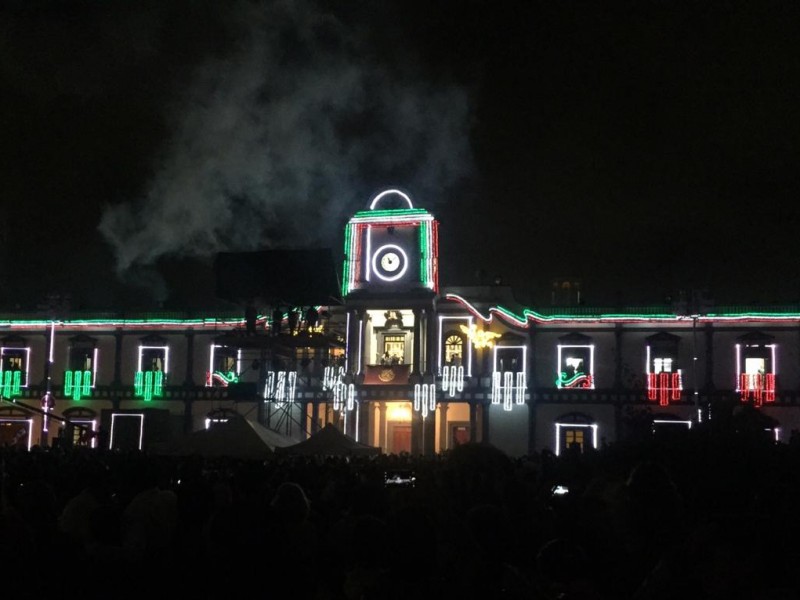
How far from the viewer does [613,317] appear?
42.3 metres

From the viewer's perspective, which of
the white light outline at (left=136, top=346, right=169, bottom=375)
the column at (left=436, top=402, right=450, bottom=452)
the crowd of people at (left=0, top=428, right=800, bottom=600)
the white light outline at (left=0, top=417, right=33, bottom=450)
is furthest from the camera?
the white light outline at (left=136, top=346, right=169, bottom=375)

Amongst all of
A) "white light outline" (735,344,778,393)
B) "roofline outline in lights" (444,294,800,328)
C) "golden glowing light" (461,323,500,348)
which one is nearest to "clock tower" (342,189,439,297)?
"roofline outline in lights" (444,294,800,328)

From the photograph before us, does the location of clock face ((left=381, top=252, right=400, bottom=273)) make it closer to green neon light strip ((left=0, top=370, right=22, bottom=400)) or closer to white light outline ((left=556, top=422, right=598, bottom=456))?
white light outline ((left=556, top=422, right=598, bottom=456))

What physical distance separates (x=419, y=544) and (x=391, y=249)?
120 ft

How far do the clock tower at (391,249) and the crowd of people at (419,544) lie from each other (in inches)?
1151

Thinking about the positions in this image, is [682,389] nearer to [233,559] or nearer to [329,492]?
[329,492]

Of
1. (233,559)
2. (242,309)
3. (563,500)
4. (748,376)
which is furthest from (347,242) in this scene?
(233,559)

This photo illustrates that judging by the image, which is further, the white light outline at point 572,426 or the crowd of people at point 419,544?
the white light outline at point 572,426

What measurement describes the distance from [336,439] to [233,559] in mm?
18842

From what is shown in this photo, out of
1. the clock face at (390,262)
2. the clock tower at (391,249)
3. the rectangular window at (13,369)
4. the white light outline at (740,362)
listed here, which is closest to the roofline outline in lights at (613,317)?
the white light outline at (740,362)

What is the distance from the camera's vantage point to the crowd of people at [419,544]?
16.3 feet

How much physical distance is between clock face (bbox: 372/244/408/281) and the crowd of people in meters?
29.6

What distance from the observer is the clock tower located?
41.5 m

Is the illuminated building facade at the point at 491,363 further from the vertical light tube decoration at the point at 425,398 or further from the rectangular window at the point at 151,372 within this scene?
the rectangular window at the point at 151,372
